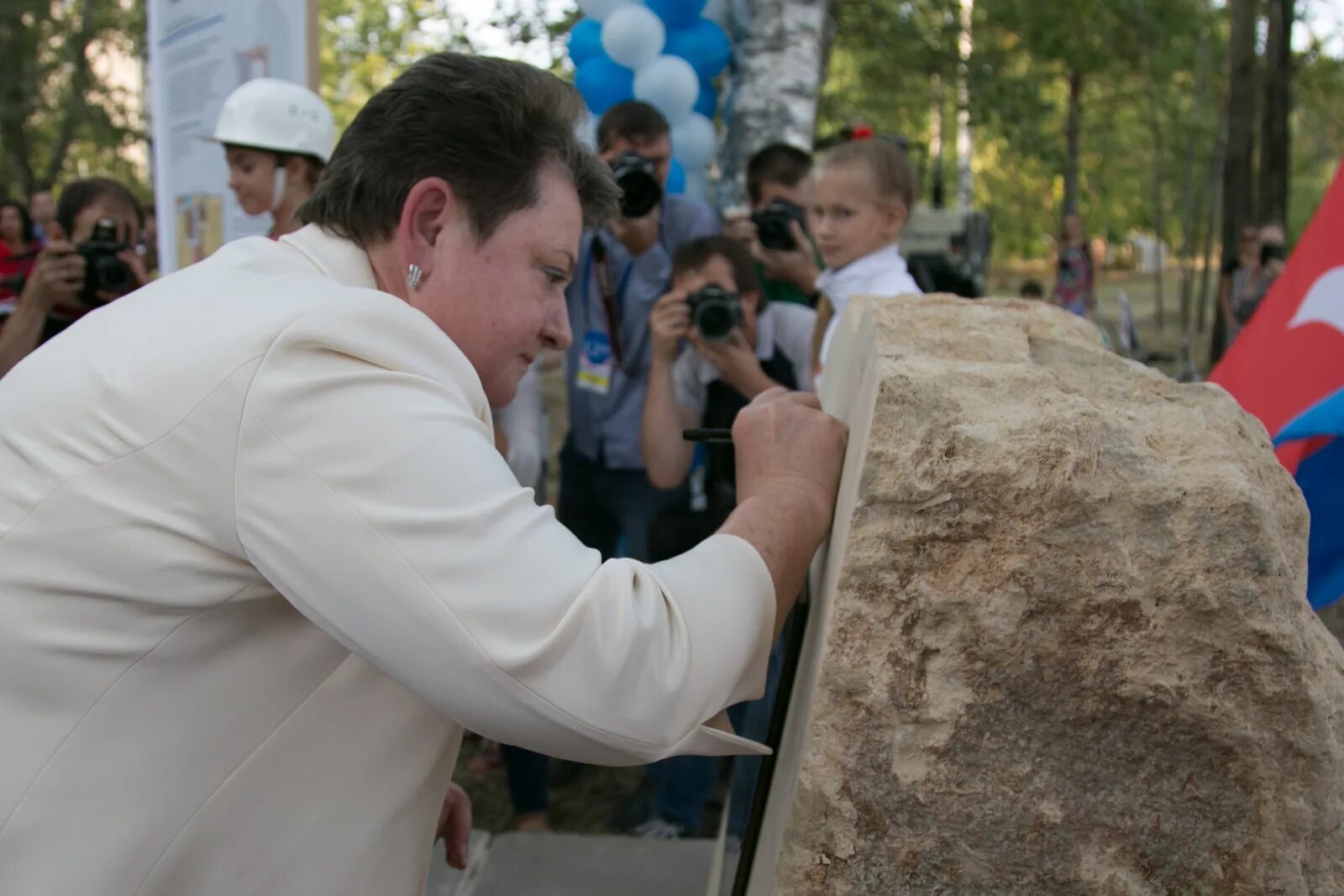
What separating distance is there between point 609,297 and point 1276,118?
30.5 ft

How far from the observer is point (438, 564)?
97 centimetres

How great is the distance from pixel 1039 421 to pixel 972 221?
36.7 ft

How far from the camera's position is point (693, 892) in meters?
2.39

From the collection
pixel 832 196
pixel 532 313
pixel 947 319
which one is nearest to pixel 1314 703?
pixel 947 319

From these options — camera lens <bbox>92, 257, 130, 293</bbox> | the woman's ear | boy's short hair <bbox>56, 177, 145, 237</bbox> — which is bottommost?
camera lens <bbox>92, 257, 130, 293</bbox>

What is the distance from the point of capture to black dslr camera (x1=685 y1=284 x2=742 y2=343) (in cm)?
291

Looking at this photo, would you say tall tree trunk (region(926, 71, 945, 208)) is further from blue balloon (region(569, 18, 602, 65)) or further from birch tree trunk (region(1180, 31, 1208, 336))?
blue balloon (region(569, 18, 602, 65))

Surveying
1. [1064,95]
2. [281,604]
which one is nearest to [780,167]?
[281,604]

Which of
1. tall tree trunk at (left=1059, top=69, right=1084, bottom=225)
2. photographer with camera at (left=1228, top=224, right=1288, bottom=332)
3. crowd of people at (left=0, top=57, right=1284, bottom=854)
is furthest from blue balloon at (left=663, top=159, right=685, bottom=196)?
tall tree trunk at (left=1059, top=69, right=1084, bottom=225)

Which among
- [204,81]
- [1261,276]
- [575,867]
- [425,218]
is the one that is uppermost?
[204,81]

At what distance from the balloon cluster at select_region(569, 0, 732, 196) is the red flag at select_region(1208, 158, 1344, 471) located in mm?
2555

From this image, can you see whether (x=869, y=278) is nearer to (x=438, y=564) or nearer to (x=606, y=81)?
(x=438, y=564)

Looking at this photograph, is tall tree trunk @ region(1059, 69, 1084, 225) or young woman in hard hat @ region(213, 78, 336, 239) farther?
tall tree trunk @ region(1059, 69, 1084, 225)

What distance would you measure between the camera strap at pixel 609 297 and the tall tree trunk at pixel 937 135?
907 centimetres
